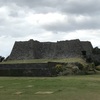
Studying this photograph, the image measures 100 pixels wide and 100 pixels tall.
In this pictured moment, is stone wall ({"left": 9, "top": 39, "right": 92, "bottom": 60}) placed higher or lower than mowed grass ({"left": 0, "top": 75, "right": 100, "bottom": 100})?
higher

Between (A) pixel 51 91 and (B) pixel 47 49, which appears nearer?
(A) pixel 51 91

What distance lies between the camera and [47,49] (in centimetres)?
4978

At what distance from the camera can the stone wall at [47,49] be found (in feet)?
155

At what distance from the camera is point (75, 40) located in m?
47.9

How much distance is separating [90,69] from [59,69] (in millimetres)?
5291

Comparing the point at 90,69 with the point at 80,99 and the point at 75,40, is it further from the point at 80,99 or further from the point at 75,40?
the point at 80,99

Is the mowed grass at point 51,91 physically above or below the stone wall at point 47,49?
below

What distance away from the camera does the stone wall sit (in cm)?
4722

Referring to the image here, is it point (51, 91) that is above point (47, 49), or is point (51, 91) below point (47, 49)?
below

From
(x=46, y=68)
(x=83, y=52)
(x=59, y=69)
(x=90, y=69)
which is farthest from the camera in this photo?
(x=83, y=52)

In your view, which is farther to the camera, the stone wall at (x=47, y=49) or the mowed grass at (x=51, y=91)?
the stone wall at (x=47, y=49)

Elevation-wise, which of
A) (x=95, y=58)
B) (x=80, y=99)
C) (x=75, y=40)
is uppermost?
(x=75, y=40)

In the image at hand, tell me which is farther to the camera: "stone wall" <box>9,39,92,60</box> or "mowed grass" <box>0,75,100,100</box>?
"stone wall" <box>9,39,92,60</box>

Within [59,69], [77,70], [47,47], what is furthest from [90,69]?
[47,47]
